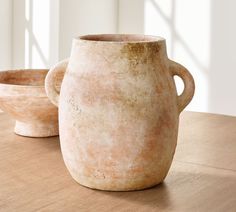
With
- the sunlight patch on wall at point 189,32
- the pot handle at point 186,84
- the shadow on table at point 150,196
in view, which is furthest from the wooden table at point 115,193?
the sunlight patch on wall at point 189,32

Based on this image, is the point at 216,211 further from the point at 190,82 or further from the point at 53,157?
the point at 53,157

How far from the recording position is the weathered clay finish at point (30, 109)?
3.73 feet

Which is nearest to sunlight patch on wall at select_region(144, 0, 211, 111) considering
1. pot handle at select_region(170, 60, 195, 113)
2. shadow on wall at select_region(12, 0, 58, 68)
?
shadow on wall at select_region(12, 0, 58, 68)

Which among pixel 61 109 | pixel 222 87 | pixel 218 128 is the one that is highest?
pixel 61 109

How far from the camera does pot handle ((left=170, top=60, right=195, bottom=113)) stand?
88 centimetres

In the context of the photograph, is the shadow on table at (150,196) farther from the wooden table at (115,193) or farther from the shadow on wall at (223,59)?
the shadow on wall at (223,59)

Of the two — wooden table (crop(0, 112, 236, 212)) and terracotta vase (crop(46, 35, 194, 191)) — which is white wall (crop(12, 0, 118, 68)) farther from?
terracotta vase (crop(46, 35, 194, 191))

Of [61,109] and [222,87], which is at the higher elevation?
[61,109]

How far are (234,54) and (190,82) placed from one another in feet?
9.14

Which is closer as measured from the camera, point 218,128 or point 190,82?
point 190,82

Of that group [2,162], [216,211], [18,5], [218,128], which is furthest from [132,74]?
[18,5]

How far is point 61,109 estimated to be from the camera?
87 centimetres

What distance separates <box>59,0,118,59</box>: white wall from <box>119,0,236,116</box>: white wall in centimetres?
26

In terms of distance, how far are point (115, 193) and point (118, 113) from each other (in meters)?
0.13
